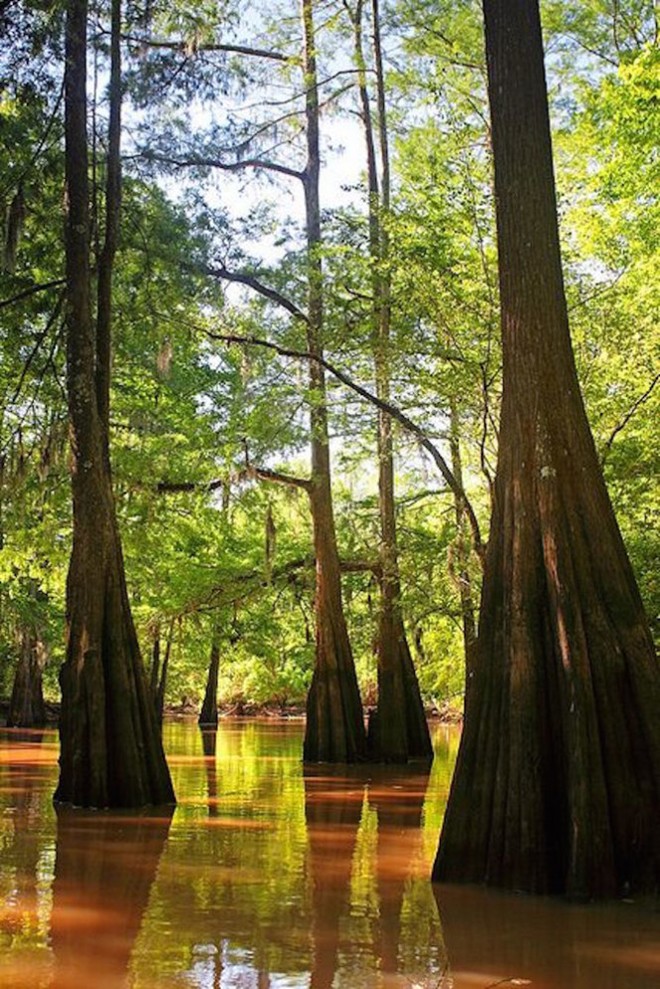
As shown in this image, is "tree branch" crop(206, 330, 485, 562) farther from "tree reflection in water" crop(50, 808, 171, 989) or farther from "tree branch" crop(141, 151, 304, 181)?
"tree reflection in water" crop(50, 808, 171, 989)

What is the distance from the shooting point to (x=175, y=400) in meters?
18.6

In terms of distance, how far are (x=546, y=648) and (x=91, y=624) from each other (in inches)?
207

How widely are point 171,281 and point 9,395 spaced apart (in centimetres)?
361

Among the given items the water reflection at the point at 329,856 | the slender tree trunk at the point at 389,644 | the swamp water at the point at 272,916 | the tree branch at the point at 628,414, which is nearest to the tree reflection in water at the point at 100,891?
the swamp water at the point at 272,916

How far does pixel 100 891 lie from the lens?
5.24m

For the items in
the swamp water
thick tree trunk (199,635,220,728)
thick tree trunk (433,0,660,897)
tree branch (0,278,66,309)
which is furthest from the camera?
thick tree trunk (199,635,220,728)

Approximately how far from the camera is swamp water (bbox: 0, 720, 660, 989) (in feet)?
12.4

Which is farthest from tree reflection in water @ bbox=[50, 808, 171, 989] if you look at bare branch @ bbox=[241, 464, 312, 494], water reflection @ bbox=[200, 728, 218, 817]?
bare branch @ bbox=[241, 464, 312, 494]

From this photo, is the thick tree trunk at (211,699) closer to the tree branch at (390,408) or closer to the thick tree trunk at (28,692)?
the thick tree trunk at (28,692)

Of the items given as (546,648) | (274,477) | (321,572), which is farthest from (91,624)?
(321,572)

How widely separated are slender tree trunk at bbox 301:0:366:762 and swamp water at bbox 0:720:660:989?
697 centimetres

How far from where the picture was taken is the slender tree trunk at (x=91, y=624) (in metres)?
9.31

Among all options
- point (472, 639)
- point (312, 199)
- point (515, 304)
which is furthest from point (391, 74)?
point (515, 304)

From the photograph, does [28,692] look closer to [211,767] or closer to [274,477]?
[274,477]
